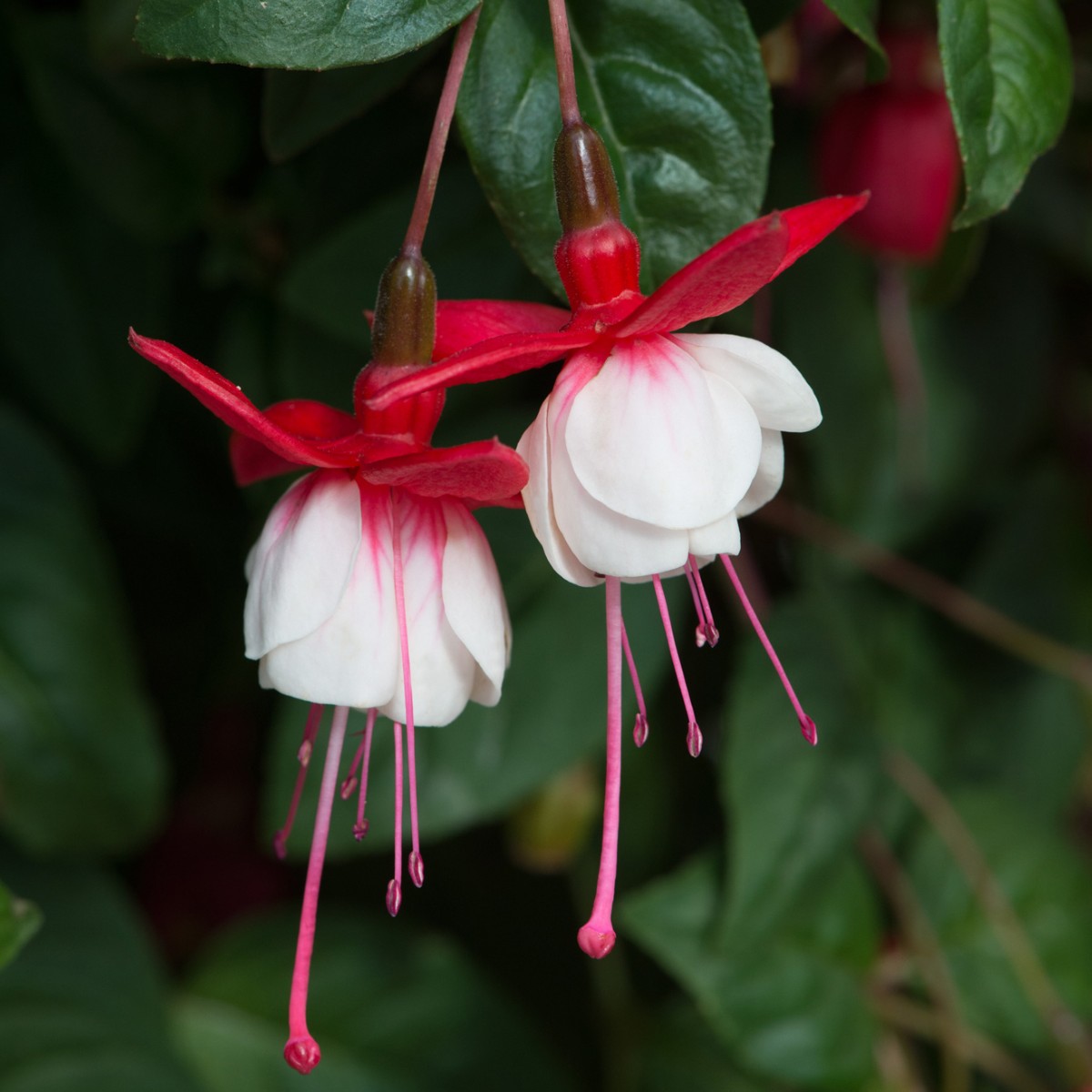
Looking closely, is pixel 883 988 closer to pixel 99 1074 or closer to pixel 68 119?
pixel 99 1074

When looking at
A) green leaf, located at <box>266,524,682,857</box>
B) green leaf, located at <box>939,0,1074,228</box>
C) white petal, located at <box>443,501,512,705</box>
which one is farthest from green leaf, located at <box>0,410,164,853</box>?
green leaf, located at <box>939,0,1074,228</box>

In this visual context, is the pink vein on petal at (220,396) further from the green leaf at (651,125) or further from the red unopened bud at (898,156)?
the red unopened bud at (898,156)

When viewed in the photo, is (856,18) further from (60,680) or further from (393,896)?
(60,680)

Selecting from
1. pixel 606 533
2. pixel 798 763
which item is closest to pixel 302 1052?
pixel 606 533

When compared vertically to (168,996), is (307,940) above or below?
above

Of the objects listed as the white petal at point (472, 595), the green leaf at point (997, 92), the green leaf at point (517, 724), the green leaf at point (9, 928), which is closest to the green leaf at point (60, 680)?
the green leaf at point (517, 724)

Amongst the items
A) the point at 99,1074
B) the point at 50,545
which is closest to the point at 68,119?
the point at 50,545

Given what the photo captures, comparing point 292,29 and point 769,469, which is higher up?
point 292,29
